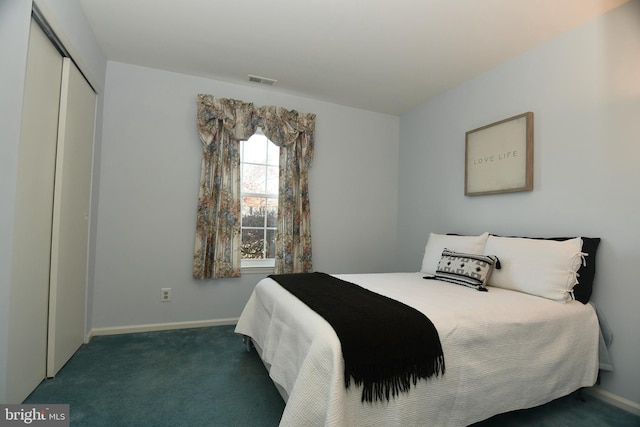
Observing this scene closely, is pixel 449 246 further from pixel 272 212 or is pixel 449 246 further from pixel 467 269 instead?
pixel 272 212

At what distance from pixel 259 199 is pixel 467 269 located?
2.25m

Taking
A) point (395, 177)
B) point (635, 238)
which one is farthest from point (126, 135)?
point (635, 238)

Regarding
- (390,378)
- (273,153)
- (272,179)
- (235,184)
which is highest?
(273,153)

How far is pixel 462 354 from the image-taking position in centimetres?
145

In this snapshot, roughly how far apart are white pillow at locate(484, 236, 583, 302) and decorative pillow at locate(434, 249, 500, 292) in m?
0.09

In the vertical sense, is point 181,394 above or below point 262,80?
below

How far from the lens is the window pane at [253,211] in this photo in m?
3.44

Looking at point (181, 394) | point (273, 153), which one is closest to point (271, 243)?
point (273, 153)

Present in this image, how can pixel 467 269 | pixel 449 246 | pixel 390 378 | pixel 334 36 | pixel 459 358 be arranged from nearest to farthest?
pixel 390 378, pixel 459 358, pixel 467 269, pixel 334 36, pixel 449 246

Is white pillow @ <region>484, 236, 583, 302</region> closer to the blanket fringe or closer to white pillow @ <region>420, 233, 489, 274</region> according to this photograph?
white pillow @ <region>420, 233, 489, 274</region>

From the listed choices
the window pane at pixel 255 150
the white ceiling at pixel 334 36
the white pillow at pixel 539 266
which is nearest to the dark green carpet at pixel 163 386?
the white pillow at pixel 539 266

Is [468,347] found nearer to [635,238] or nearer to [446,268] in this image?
[446,268]

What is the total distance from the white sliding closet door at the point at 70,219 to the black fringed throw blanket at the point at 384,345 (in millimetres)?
1757

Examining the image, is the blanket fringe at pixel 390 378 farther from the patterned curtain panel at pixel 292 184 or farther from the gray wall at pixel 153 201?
the gray wall at pixel 153 201
